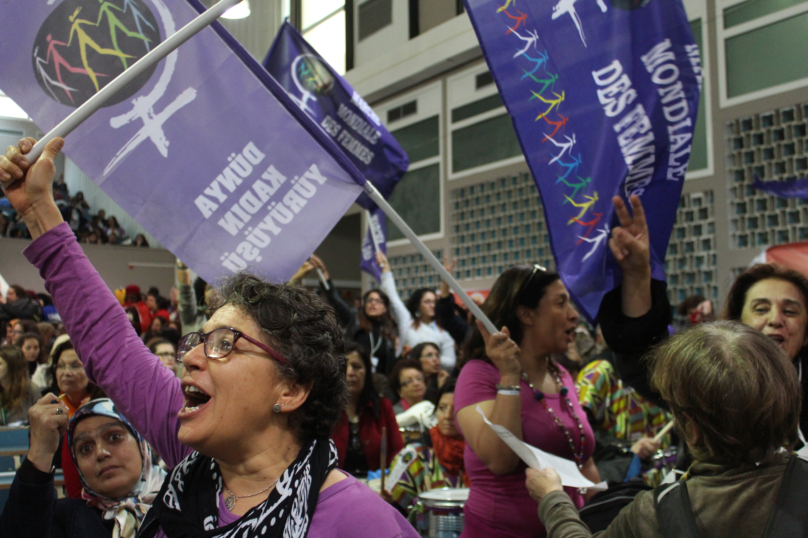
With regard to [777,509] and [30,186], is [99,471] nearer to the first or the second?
[30,186]

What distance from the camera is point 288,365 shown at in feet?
4.66

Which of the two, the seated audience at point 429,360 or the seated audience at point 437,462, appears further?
the seated audience at point 429,360

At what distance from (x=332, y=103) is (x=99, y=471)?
332 cm

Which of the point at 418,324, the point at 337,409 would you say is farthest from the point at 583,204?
the point at 418,324

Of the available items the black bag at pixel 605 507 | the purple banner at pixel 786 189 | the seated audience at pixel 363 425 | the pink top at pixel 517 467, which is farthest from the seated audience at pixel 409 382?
the black bag at pixel 605 507

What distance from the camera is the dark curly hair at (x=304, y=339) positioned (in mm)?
1434

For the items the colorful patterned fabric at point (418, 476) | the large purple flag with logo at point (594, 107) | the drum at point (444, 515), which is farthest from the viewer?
the colorful patterned fabric at point (418, 476)

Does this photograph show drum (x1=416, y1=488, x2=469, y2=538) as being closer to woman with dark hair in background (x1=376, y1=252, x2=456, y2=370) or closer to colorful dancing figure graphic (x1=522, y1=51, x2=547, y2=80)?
colorful dancing figure graphic (x1=522, y1=51, x2=547, y2=80)

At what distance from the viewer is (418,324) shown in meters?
6.25

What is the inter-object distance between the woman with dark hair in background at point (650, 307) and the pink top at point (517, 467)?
0.96ft

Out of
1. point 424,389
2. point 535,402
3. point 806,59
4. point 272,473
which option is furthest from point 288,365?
point 806,59

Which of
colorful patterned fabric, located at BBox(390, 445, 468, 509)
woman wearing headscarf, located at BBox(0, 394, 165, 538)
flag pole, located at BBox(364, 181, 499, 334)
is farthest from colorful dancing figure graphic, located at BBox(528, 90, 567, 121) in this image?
colorful patterned fabric, located at BBox(390, 445, 468, 509)

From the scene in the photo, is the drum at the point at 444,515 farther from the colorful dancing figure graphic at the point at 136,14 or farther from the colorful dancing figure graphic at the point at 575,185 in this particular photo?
the colorful dancing figure graphic at the point at 136,14

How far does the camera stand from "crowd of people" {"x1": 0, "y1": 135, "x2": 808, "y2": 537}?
4.33 feet
